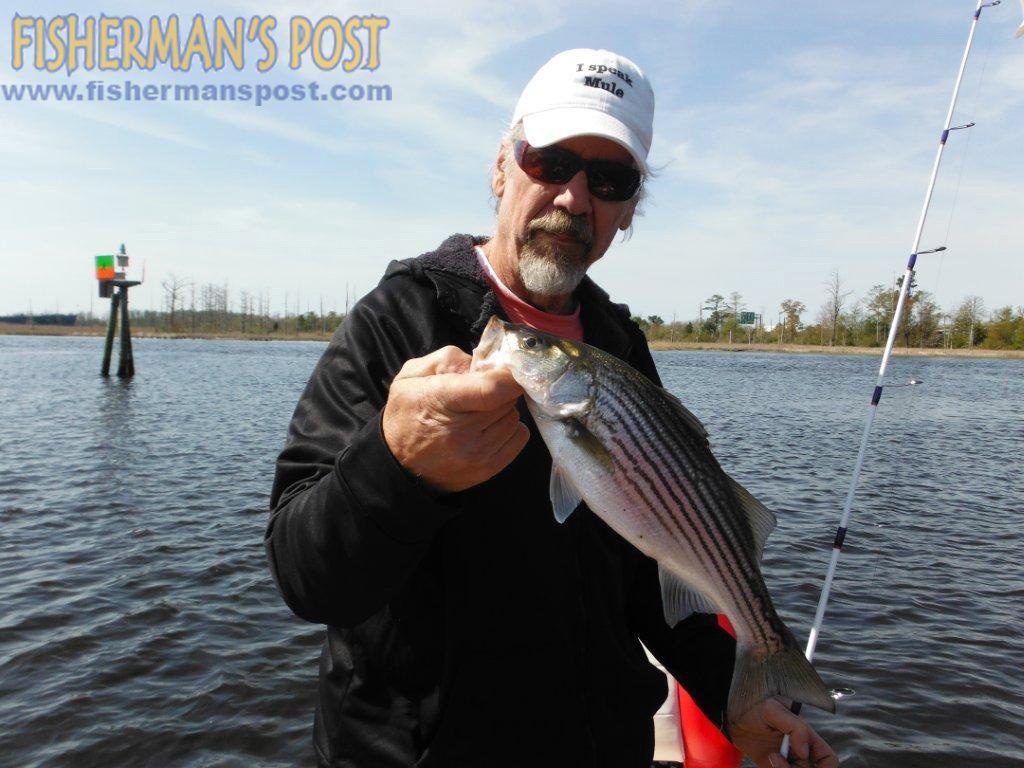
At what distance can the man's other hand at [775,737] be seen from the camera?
3.08 m

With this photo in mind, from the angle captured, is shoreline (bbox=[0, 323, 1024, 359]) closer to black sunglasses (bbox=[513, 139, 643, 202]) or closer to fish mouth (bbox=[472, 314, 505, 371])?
black sunglasses (bbox=[513, 139, 643, 202])

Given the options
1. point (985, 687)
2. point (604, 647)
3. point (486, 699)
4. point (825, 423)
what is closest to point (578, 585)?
point (604, 647)

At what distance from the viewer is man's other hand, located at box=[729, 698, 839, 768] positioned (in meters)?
3.08

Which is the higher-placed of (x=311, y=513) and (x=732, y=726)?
(x=311, y=513)

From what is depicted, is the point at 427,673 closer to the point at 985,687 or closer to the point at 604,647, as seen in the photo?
the point at 604,647

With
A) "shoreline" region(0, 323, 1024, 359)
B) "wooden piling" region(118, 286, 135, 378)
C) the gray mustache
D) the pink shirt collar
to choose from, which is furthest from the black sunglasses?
"shoreline" region(0, 323, 1024, 359)

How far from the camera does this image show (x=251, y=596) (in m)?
10.8

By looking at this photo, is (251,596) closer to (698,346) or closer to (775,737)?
(775,737)

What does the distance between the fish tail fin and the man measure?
239 millimetres

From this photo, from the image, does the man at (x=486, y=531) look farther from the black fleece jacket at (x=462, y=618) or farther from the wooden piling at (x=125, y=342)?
the wooden piling at (x=125, y=342)

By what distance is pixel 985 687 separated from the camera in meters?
8.78

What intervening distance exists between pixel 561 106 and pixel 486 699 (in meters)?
2.34

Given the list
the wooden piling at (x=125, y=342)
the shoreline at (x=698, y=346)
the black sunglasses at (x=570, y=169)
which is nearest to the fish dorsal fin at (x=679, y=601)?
the black sunglasses at (x=570, y=169)

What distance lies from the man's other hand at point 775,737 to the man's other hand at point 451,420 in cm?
173
